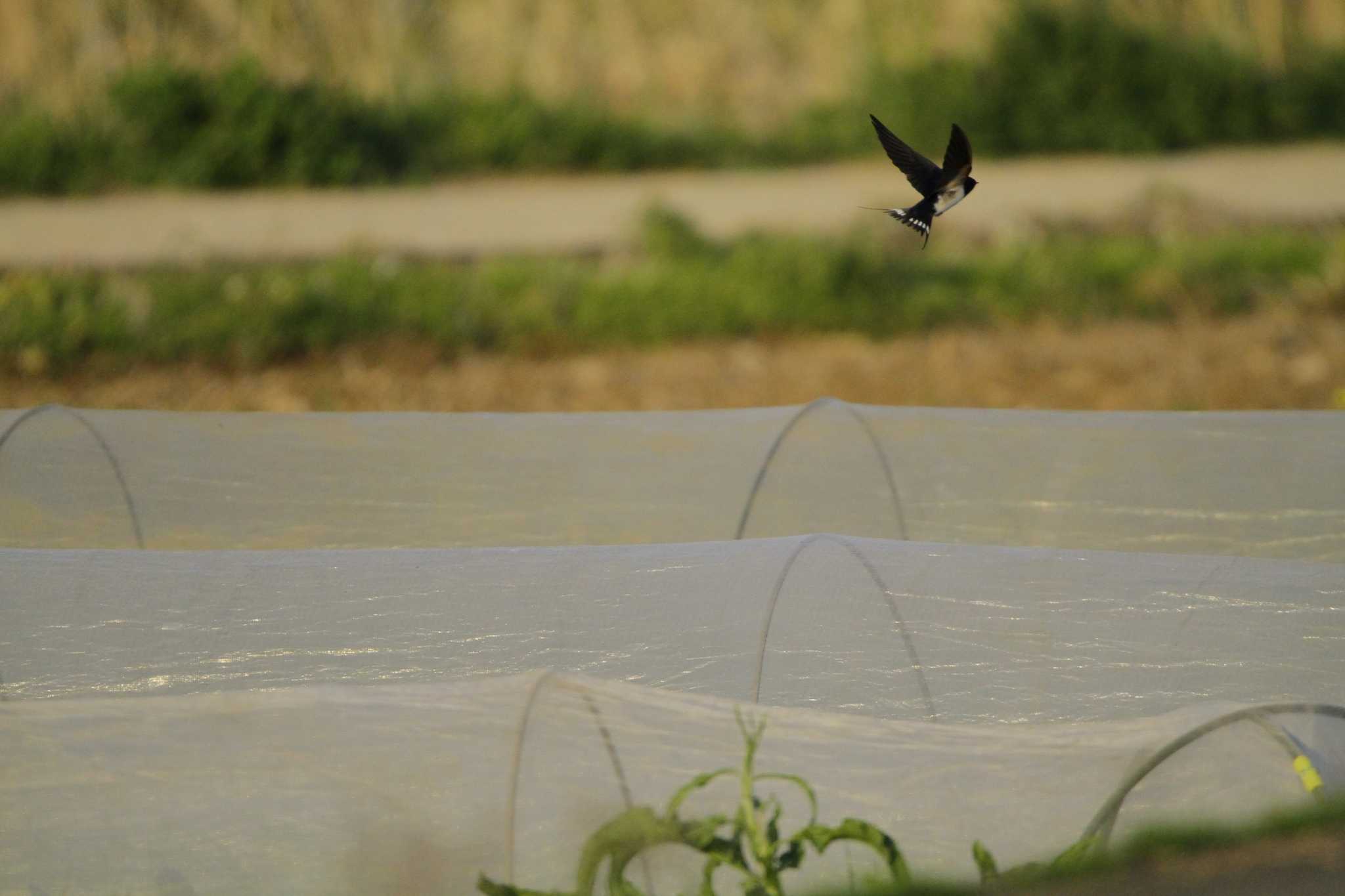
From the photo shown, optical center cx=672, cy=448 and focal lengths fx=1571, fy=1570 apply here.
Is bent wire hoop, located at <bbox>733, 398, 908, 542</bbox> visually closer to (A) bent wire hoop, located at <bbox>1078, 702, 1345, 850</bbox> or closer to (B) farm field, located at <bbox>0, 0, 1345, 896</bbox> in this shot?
(B) farm field, located at <bbox>0, 0, 1345, 896</bbox>

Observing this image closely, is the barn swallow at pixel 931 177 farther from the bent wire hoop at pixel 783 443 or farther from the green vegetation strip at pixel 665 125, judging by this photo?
the green vegetation strip at pixel 665 125

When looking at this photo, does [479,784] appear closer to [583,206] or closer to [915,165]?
[915,165]

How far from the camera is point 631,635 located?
306cm

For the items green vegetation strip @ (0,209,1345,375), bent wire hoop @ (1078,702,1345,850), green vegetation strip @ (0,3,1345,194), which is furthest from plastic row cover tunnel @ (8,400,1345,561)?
green vegetation strip @ (0,3,1345,194)

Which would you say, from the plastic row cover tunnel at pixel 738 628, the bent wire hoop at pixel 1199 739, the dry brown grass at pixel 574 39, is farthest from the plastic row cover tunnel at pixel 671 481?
the dry brown grass at pixel 574 39

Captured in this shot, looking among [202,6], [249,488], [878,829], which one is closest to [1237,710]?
[878,829]

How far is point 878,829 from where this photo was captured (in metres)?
2.30

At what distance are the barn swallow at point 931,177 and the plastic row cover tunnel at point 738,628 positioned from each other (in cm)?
80

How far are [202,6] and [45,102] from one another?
4.17 ft

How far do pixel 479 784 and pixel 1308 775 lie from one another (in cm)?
124

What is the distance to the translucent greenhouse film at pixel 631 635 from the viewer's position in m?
2.33

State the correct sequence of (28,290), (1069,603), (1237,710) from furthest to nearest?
(28,290)
(1069,603)
(1237,710)

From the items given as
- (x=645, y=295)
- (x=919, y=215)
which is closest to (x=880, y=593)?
(x=919, y=215)

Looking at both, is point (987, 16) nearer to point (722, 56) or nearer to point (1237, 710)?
point (722, 56)
